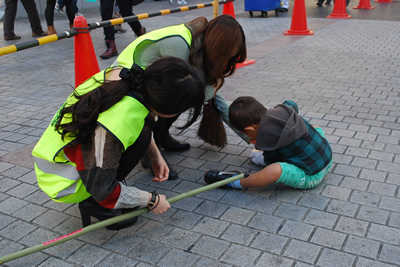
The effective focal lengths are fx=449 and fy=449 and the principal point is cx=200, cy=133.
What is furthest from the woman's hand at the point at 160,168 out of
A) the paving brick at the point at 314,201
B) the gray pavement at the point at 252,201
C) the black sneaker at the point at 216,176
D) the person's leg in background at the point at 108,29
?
the person's leg in background at the point at 108,29

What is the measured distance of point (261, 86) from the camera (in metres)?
4.88

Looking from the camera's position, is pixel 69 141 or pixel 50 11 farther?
pixel 50 11

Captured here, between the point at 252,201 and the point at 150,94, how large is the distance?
3.20 feet

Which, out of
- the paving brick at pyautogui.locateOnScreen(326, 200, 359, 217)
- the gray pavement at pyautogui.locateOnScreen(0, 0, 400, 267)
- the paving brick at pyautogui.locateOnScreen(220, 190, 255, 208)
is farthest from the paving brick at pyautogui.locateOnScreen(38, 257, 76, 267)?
the paving brick at pyautogui.locateOnScreen(326, 200, 359, 217)

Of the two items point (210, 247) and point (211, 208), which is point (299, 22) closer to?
point (211, 208)

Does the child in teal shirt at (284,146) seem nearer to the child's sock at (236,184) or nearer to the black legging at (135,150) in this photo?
the child's sock at (236,184)

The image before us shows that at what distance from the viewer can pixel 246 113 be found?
107 inches

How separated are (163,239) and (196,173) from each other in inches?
30.9

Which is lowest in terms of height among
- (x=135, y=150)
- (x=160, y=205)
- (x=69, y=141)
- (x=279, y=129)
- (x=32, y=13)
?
(x=160, y=205)

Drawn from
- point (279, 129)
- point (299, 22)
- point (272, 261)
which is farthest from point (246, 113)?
point (299, 22)

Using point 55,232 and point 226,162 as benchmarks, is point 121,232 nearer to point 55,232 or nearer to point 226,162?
point 55,232

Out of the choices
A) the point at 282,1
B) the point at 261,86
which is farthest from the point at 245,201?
the point at 282,1

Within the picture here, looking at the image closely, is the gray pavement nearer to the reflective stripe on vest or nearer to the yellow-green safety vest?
the yellow-green safety vest

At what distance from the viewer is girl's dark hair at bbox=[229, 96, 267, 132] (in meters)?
2.70
